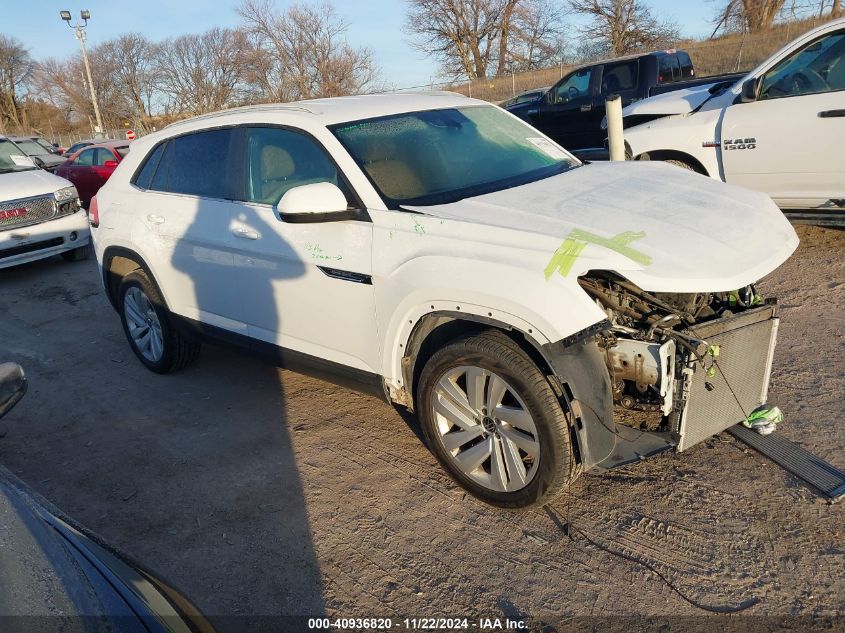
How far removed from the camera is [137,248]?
4.89m

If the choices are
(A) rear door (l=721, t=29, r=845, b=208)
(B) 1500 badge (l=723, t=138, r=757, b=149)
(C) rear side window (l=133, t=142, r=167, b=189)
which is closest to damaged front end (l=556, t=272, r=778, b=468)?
(C) rear side window (l=133, t=142, r=167, b=189)

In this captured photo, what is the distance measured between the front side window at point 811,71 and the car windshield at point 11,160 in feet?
31.1

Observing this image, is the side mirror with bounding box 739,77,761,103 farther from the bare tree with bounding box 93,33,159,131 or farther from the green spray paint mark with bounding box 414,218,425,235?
the bare tree with bounding box 93,33,159,131

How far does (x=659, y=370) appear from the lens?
9.29ft

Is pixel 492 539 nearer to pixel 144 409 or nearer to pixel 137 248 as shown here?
pixel 144 409

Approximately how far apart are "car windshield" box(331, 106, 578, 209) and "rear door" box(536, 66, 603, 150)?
8709 millimetres

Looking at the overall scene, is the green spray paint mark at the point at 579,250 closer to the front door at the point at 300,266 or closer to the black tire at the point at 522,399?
the black tire at the point at 522,399

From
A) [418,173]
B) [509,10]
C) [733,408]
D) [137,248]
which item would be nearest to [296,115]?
[418,173]

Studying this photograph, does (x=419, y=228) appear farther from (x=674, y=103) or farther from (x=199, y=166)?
(x=674, y=103)

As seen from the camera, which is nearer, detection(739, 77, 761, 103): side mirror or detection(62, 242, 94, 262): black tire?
detection(739, 77, 761, 103): side mirror

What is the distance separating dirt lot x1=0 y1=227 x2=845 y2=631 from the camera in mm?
2703

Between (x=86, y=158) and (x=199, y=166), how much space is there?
39.8 ft

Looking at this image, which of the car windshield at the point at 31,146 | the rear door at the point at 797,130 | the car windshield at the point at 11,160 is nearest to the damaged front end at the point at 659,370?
the rear door at the point at 797,130

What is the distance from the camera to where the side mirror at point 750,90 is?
247 inches
